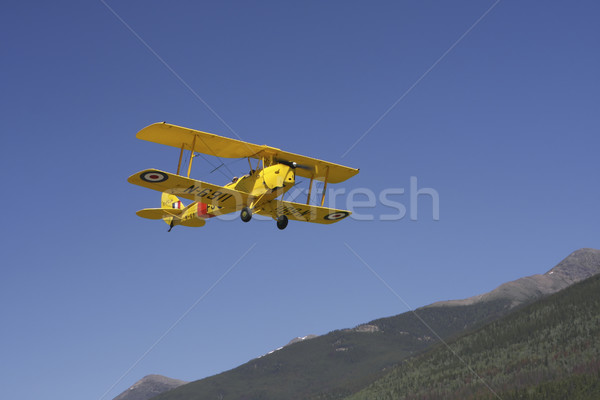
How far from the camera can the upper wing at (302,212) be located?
37875mm

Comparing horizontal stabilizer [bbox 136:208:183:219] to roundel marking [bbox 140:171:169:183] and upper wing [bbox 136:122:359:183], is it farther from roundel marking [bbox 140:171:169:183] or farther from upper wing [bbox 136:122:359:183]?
roundel marking [bbox 140:171:169:183]

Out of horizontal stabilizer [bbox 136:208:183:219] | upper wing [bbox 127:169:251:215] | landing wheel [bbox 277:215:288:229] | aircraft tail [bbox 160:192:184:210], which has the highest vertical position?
aircraft tail [bbox 160:192:184:210]

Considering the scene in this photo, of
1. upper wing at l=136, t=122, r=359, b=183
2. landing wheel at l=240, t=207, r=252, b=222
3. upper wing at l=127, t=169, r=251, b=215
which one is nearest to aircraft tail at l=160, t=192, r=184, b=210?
upper wing at l=136, t=122, r=359, b=183

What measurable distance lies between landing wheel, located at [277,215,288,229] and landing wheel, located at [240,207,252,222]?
2323 mm

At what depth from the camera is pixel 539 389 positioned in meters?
172

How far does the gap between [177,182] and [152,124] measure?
356 cm

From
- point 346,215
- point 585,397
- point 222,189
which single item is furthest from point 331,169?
point 585,397

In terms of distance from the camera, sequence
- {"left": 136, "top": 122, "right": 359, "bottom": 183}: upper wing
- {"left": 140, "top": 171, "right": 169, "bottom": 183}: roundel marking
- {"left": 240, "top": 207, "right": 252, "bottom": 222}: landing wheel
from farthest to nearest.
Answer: {"left": 136, "top": 122, "right": 359, "bottom": 183}: upper wing → {"left": 240, "top": 207, "right": 252, "bottom": 222}: landing wheel → {"left": 140, "top": 171, "right": 169, "bottom": 183}: roundel marking

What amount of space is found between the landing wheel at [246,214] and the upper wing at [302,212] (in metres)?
1.30

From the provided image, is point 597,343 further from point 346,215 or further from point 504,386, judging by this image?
point 346,215

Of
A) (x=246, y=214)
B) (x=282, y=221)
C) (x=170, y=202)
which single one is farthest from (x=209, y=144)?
(x=170, y=202)

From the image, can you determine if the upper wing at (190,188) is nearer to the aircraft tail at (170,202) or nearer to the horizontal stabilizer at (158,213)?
the horizontal stabilizer at (158,213)

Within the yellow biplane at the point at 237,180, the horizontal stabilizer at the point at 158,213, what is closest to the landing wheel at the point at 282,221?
the yellow biplane at the point at 237,180

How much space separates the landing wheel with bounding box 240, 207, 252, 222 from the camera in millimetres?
36250
